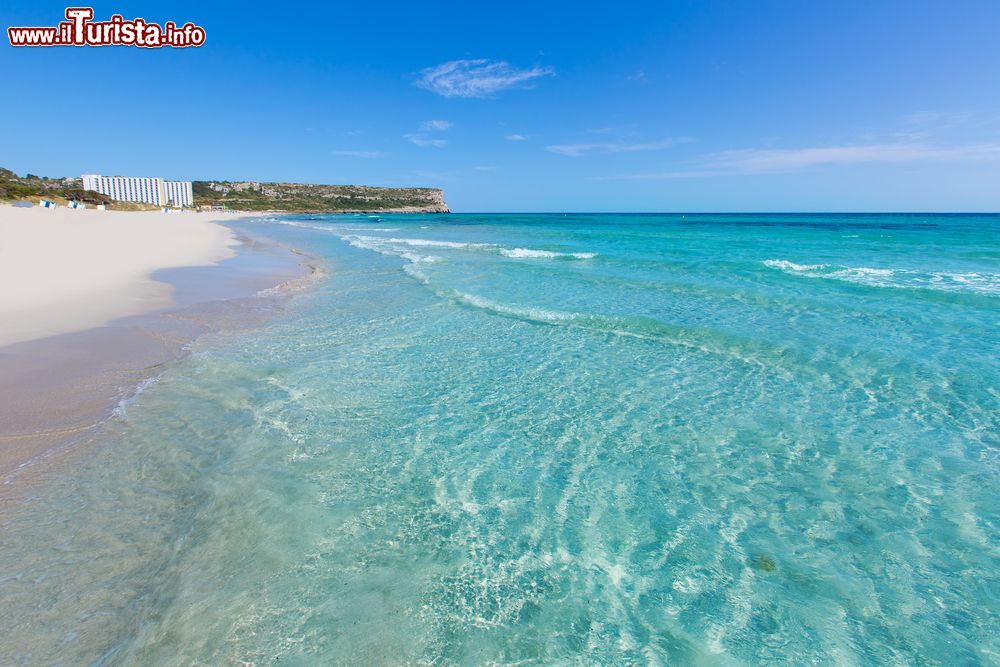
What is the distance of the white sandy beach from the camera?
9.19m

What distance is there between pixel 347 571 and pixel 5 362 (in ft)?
23.7

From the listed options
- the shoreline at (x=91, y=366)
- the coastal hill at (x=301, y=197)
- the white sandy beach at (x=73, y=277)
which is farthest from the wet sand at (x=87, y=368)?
the coastal hill at (x=301, y=197)

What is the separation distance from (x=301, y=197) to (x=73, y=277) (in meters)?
185

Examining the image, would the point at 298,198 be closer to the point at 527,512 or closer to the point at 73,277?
the point at 73,277

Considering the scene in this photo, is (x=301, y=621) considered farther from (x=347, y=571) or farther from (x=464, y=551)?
(x=464, y=551)

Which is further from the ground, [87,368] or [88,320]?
[88,320]

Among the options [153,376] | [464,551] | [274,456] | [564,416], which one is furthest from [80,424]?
[564,416]

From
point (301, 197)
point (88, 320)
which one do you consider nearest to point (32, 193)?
point (88, 320)

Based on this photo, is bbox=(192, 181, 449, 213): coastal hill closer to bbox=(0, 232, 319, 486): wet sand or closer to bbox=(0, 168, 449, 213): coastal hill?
bbox=(0, 168, 449, 213): coastal hill

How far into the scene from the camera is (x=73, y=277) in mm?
13406

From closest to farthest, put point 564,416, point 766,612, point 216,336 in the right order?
point 766,612, point 564,416, point 216,336

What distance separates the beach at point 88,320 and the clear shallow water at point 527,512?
1.87ft

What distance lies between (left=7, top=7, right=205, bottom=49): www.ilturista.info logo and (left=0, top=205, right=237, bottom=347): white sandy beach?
7.49m

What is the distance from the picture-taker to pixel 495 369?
7363 mm
